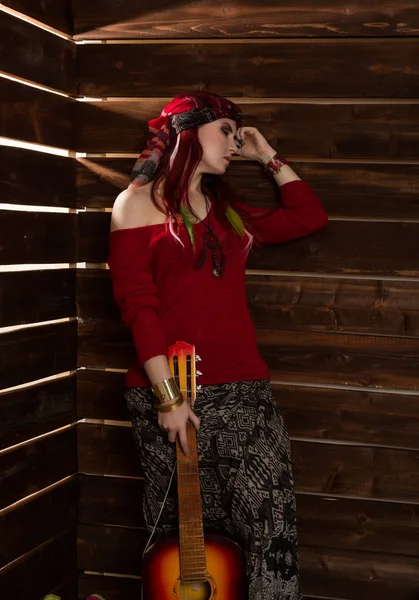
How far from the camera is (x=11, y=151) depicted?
9.50 feet

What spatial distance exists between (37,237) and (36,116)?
16.8 inches

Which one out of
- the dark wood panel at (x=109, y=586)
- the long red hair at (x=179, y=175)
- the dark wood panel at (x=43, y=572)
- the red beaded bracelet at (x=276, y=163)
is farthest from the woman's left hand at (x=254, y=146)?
the dark wood panel at (x=109, y=586)

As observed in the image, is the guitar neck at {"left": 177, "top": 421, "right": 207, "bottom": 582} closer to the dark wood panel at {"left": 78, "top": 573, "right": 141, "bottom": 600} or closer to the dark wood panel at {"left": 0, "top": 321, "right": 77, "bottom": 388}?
the dark wood panel at {"left": 0, "top": 321, "right": 77, "bottom": 388}

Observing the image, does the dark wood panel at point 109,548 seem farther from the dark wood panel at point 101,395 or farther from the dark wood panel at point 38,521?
the dark wood panel at point 101,395

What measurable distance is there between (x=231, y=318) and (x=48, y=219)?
838mm

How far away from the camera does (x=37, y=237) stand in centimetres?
309

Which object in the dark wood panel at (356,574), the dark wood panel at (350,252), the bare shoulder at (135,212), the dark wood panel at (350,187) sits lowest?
the dark wood panel at (356,574)

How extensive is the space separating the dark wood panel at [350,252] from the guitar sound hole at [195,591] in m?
1.15

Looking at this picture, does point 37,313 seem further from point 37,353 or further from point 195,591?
point 195,591

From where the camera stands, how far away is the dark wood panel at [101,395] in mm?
3391

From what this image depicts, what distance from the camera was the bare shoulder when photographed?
2705mm

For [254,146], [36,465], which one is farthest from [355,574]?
[254,146]

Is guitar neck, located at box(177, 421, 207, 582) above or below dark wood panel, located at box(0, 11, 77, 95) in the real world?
below

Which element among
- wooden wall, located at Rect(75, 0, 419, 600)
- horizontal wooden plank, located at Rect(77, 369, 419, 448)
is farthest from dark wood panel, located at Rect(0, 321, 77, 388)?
horizontal wooden plank, located at Rect(77, 369, 419, 448)
